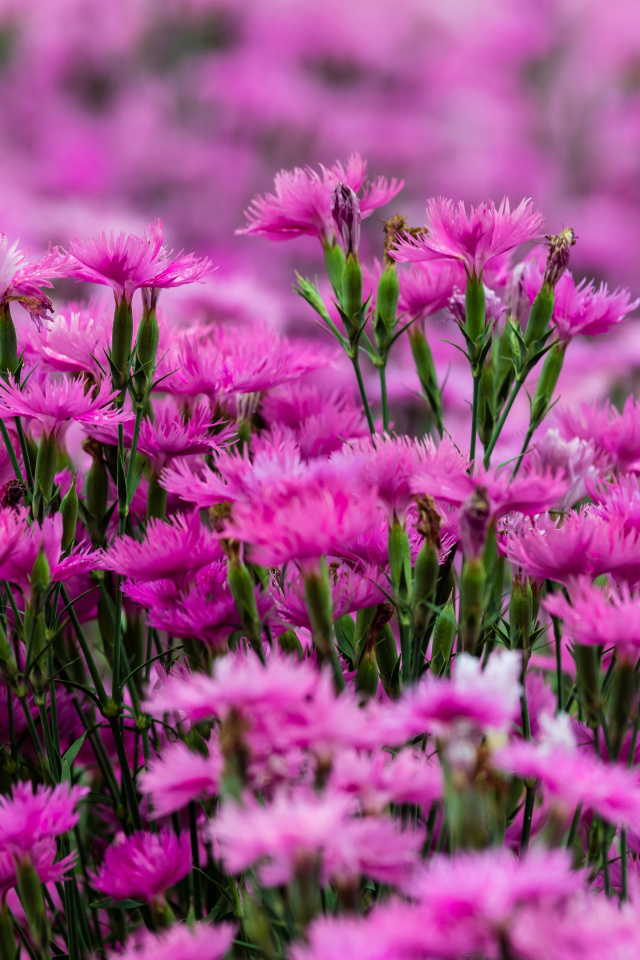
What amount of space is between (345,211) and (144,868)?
49 centimetres

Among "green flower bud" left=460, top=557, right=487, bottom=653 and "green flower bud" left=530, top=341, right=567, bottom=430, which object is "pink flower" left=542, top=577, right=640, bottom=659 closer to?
"green flower bud" left=460, top=557, right=487, bottom=653

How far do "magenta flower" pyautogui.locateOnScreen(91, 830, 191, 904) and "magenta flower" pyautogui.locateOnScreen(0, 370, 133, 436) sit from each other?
269 mm

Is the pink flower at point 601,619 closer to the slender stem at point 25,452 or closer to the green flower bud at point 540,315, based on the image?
the green flower bud at point 540,315

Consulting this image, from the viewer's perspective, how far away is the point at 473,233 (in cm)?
67

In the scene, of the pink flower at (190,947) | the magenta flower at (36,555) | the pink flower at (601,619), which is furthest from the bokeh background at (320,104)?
the pink flower at (190,947)

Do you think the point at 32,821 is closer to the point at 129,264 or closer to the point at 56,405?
the point at 56,405

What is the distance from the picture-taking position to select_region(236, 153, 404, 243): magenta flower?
751 millimetres

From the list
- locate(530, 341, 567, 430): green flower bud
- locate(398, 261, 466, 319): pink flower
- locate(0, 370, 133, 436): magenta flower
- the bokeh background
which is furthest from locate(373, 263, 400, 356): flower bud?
the bokeh background

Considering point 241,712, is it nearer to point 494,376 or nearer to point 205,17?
point 494,376

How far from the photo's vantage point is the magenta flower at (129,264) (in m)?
0.66

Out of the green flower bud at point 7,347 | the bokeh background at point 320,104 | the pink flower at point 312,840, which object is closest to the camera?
the pink flower at point 312,840

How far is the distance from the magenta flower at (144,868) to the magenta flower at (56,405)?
0.27 metres

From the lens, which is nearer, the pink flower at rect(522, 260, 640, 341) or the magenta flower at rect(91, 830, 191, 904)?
the magenta flower at rect(91, 830, 191, 904)

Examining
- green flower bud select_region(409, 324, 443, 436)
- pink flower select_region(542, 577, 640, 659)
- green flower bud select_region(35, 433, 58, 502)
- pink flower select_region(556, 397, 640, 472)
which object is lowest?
pink flower select_region(542, 577, 640, 659)
